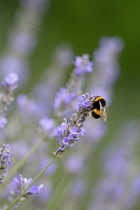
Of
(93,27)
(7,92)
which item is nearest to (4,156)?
(7,92)

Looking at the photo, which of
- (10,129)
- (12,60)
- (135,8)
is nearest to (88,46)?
(135,8)

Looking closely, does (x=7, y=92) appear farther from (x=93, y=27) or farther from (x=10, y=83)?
(x=93, y=27)

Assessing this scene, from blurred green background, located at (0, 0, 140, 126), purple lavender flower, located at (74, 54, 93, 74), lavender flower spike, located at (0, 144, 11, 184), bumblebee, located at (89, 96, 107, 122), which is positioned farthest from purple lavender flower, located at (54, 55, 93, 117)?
blurred green background, located at (0, 0, 140, 126)

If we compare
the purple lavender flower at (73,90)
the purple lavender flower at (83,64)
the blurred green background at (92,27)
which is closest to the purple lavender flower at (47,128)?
the purple lavender flower at (73,90)

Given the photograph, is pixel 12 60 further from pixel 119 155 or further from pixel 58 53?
pixel 119 155

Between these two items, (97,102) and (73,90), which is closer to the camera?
(97,102)

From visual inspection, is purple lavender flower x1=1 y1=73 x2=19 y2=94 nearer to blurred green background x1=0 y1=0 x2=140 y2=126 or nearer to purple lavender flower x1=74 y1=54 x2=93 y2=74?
purple lavender flower x1=74 y1=54 x2=93 y2=74

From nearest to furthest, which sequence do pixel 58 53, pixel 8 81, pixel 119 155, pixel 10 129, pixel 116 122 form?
pixel 8 81, pixel 10 129, pixel 119 155, pixel 58 53, pixel 116 122

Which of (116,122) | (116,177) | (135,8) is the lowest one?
(116,177)
